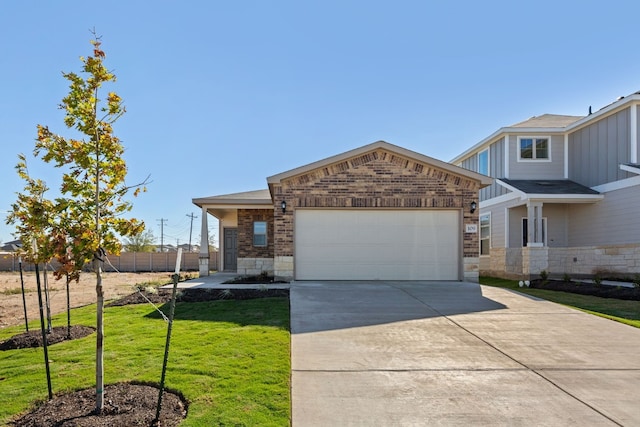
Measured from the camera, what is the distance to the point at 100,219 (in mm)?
4406

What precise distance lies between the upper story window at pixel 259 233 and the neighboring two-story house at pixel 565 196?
9633 mm

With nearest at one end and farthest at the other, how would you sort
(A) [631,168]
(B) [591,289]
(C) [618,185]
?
(B) [591,289] < (A) [631,168] < (C) [618,185]

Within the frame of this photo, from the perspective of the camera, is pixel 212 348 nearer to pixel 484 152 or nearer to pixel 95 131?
pixel 95 131

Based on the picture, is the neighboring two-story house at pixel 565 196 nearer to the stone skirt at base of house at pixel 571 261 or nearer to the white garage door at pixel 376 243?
the stone skirt at base of house at pixel 571 261

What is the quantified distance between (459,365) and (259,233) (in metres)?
12.7

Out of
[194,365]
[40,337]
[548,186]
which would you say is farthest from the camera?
[548,186]

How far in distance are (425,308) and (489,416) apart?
499 cm

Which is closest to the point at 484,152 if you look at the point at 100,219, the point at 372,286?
the point at 372,286

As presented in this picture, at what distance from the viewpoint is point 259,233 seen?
687 inches

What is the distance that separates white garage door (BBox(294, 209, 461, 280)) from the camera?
13508 mm

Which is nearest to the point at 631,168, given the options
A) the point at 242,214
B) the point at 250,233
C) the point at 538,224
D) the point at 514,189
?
the point at 538,224

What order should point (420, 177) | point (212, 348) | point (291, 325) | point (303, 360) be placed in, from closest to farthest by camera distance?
point (303, 360) < point (212, 348) < point (291, 325) < point (420, 177)

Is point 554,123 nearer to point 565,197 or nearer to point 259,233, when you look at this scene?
point 565,197

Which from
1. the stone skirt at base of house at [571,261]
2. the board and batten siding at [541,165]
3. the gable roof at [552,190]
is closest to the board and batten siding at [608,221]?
the stone skirt at base of house at [571,261]
